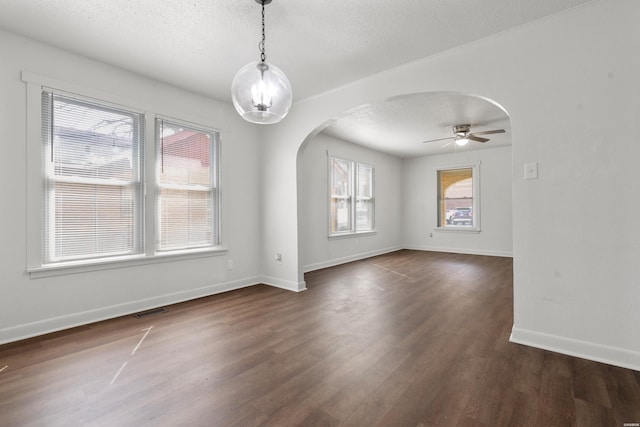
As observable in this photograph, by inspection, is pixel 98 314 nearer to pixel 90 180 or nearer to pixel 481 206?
pixel 90 180

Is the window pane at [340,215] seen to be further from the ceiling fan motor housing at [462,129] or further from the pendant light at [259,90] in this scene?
the pendant light at [259,90]

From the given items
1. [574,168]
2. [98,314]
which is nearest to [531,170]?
[574,168]

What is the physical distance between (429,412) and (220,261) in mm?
3339

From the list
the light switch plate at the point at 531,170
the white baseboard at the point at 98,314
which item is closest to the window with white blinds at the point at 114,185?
the white baseboard at the point at 98,314

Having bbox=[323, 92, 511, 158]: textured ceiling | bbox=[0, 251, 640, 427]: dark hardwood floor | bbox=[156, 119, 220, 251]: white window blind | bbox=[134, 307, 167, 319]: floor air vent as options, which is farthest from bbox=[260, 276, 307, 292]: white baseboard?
bbox=[323, 92, 511, 158]: textured ceiling

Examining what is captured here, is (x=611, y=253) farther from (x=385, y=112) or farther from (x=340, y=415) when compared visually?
(x=385, y=112)

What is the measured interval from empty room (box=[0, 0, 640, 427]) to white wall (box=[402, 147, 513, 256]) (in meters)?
3.60

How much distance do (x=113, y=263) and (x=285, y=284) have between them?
2.17 m

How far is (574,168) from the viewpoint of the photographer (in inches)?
92.7

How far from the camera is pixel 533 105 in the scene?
8.27 ft

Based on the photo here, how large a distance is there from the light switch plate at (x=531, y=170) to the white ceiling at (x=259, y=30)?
4.03 ft

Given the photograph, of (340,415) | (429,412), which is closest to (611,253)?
(429,412)

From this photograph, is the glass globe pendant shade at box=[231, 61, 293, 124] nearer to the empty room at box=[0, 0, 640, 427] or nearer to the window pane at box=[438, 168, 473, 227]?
the empty room at box=[0, 0, 640, 427]

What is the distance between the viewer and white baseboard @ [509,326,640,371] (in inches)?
84.3
